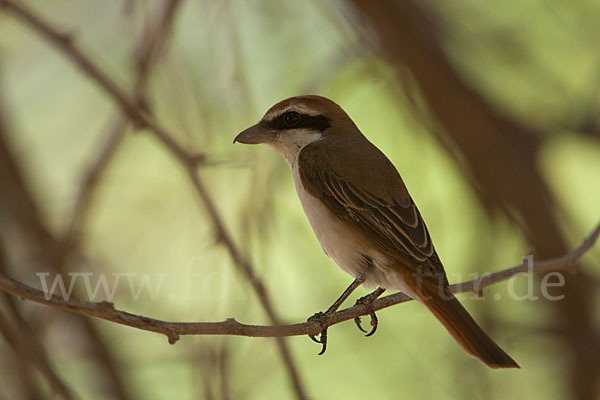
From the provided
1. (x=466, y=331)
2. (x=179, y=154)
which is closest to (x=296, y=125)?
(x=179, y=154)

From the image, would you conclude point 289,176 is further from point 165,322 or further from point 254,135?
point 165,322

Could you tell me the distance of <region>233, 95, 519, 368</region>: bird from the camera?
3256 mm

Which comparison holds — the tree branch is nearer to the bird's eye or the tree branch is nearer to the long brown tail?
the long brown tail

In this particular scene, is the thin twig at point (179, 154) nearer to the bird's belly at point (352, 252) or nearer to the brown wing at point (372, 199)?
the bird's belly at point (352, 252)

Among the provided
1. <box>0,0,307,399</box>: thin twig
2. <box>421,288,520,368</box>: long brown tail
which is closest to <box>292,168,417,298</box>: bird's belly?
<box>421,288,520,368</box>: long brown tail

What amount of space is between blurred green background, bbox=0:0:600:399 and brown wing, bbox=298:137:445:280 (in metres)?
0.48

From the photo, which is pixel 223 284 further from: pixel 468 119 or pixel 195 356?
pixel 468 119

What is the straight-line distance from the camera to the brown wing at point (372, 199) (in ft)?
11.3

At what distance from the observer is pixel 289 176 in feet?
16.8

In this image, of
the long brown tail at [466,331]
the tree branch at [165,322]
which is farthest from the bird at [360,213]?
the tree branch at [165,322]

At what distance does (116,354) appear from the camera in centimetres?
529

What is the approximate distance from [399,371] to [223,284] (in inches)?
74.1

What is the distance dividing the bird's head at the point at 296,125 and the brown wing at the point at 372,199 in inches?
5.3

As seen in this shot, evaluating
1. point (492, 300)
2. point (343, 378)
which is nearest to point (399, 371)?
point (343, 378)
